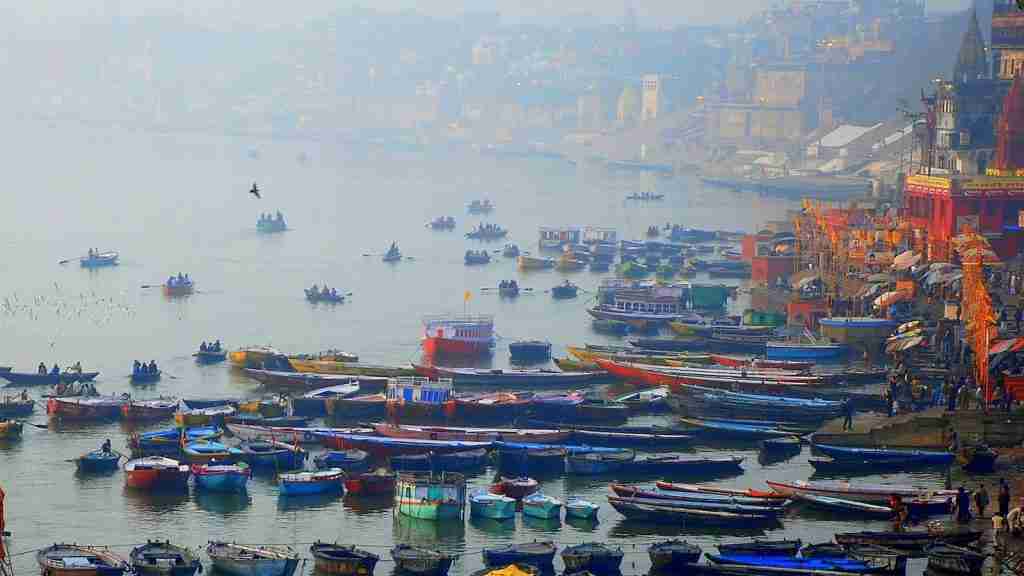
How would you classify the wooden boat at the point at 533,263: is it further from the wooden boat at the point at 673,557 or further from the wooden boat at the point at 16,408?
the wooden boat at the point at 673,557

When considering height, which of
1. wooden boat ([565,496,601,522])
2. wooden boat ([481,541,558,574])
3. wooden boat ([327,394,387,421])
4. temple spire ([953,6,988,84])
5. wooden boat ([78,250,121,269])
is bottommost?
wooden boat ([481,541,558,574])

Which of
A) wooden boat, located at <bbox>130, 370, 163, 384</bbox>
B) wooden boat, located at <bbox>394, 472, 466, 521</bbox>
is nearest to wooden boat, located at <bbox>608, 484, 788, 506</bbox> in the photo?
wooden boat, located at <bbox>394, 472, 466, 521</bbox>

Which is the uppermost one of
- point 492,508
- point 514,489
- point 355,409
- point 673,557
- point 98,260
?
point 98,260

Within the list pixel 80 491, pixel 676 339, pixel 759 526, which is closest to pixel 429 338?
pixel 676 339

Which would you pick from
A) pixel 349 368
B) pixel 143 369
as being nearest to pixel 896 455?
pixel 349 368

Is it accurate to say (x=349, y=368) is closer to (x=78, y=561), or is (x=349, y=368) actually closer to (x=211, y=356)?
(x=211, y=356)

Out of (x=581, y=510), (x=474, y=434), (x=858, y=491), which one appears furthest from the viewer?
(x=474, y=434)

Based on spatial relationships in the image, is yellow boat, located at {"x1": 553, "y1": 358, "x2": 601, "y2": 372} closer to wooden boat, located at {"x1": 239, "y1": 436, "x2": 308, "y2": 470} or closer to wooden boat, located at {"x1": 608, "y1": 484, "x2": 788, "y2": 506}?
wooden boat, located at {"x1": 239, "y1": 436, "x2": 308, "y2": 470}
